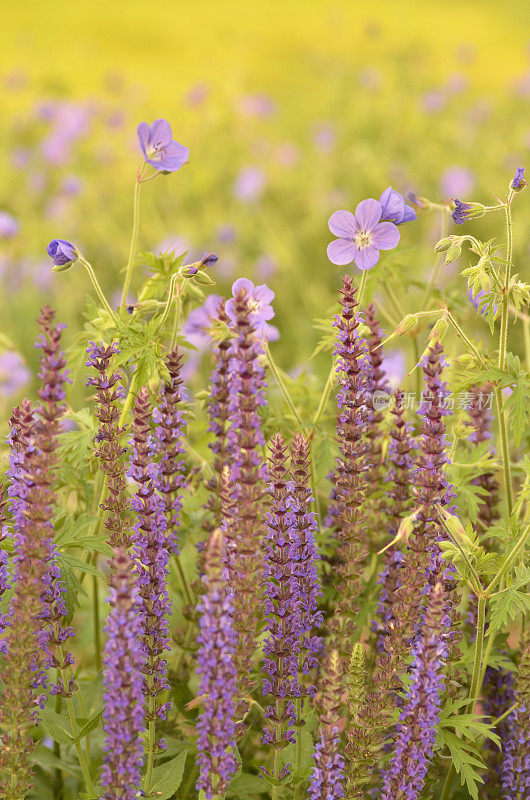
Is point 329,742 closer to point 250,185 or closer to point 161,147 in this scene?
point 161,147

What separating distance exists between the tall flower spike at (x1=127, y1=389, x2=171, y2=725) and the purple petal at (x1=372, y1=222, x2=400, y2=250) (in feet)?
2.31

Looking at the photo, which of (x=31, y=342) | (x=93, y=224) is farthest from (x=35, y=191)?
(x=31, y=342)

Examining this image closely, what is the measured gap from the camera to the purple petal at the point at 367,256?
2.05 metres

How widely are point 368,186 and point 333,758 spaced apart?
6.29 m

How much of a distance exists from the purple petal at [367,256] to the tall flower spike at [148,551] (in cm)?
64

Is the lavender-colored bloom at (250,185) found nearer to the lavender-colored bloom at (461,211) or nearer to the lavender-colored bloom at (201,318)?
the lavender-colored bloom at (201,318)

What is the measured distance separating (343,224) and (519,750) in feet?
4.05

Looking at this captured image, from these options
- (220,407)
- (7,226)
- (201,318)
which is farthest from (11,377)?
(220,407)

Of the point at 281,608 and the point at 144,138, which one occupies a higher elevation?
the point at 144,138

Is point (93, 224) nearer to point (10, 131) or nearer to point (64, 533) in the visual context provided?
point (10, 131)

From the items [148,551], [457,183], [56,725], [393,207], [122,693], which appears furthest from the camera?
[457,183]

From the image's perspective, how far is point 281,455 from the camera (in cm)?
162

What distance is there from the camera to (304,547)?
177cm

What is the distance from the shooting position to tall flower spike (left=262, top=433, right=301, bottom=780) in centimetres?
167
